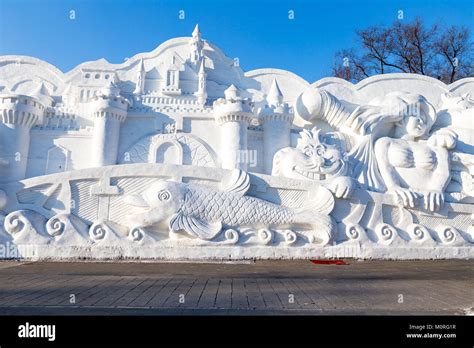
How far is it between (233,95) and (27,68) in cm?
609

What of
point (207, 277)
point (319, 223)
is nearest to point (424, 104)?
point (319, 223)

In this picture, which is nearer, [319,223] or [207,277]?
[207,277]

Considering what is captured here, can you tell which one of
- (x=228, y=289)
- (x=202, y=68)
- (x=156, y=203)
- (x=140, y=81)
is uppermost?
(x=202, y=68)

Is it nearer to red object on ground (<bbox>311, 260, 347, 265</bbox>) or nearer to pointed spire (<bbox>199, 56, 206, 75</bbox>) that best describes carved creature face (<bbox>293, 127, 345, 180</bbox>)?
red object on ground (<bbox>311, 260, 347, 265</bbox>)

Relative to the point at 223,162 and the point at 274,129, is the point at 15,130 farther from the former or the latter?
the point at 274,129

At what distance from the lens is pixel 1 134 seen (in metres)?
8.36

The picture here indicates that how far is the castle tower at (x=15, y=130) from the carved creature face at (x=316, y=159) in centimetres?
642

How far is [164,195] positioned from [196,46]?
5065mm

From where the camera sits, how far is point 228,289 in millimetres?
4227

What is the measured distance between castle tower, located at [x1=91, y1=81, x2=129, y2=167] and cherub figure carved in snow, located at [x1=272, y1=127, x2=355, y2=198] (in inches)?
157

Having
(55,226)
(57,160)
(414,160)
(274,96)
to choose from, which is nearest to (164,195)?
(55,226)

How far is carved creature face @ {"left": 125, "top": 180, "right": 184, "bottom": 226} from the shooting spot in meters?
7.40

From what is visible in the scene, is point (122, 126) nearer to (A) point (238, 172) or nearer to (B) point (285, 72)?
(A) point (238, 172)

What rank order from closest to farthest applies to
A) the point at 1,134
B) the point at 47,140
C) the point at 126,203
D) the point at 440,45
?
the point at 126,203
the point at 1,134
the point at 47,140
the point at 440,45
